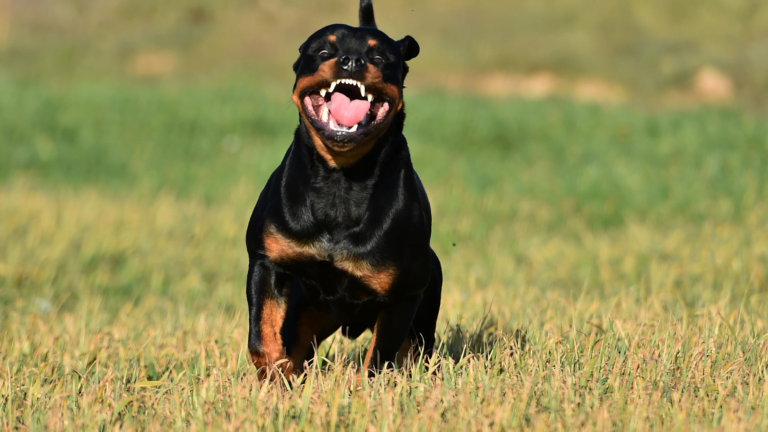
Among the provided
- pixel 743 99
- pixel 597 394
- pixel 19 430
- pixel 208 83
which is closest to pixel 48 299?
pixel 19 430

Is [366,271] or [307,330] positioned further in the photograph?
[307,330]

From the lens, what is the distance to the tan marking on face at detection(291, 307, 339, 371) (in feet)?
11.3

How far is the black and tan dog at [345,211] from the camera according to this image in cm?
304

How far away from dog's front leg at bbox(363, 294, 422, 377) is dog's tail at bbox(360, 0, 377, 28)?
1369 mm

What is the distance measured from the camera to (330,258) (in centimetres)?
304

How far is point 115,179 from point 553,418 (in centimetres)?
1050

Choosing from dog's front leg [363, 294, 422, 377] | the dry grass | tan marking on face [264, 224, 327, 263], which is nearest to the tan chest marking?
tan marking on face [264, 224, 327, 263]

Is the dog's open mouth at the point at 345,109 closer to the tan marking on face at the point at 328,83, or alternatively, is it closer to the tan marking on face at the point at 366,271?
the tan marking on face at the point at 328,83

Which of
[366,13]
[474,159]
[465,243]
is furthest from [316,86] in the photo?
[474,159]

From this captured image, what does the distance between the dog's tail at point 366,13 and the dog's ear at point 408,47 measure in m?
0.37

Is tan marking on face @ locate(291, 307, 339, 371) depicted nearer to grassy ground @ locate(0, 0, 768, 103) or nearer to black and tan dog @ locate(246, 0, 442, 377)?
black and tan dog @ locate(246, 0, 442, 377)

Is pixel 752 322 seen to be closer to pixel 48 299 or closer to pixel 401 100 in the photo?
pixel 401 100

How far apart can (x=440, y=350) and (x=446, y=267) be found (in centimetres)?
363

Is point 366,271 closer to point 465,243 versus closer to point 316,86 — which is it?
point 316,86
